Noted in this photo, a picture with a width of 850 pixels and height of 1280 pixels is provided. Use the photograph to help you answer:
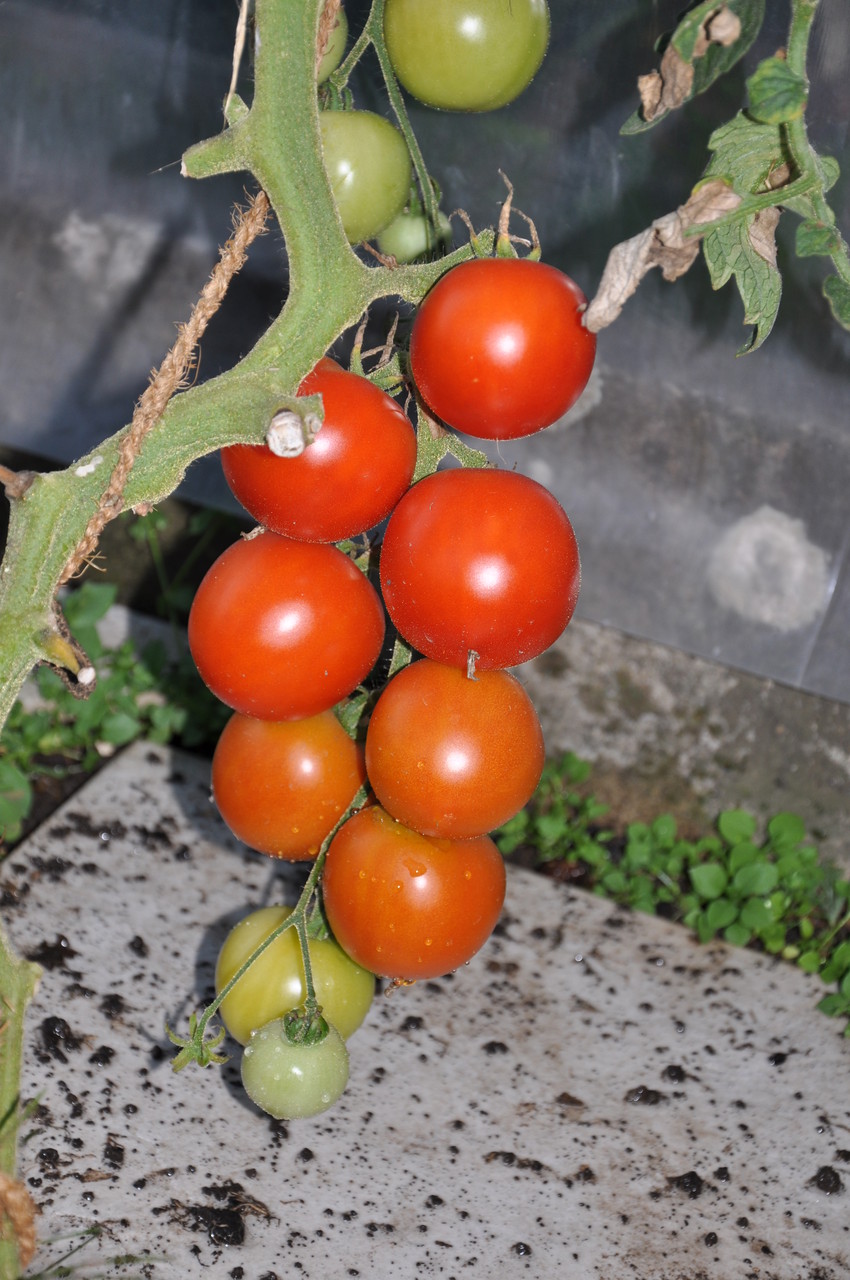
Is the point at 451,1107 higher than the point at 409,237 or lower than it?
lower

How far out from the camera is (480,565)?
24.5 inches

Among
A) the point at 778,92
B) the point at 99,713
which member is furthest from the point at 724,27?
the point at 99,713

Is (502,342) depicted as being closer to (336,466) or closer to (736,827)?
(336,466)

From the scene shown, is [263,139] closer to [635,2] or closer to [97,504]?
[97,504]

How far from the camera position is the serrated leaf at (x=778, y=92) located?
0.55m

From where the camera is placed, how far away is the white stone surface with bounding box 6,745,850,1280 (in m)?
0.85

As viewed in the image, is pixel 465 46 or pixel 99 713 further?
pixel 99 713

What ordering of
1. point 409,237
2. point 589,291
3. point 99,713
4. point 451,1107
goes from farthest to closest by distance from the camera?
point 99,713
point 589,291
point 451,1107
point 409,237

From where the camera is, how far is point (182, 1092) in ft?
3.13

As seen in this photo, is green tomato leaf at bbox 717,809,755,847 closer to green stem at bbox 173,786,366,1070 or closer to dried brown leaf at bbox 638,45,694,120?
green stem at bbox 173,786,366,1070

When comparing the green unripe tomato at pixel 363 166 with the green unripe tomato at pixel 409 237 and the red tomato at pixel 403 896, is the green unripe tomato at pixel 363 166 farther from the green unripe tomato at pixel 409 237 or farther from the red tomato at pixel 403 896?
the red tomato at pixel 403 896

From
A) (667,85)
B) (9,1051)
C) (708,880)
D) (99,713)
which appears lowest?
(99,713)

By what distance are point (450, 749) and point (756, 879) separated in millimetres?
707

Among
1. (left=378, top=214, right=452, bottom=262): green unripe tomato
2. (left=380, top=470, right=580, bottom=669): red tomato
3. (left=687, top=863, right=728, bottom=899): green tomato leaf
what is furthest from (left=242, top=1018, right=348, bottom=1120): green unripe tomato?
(left=687, top=863, right=728, bottom=899): green tomato leaf
